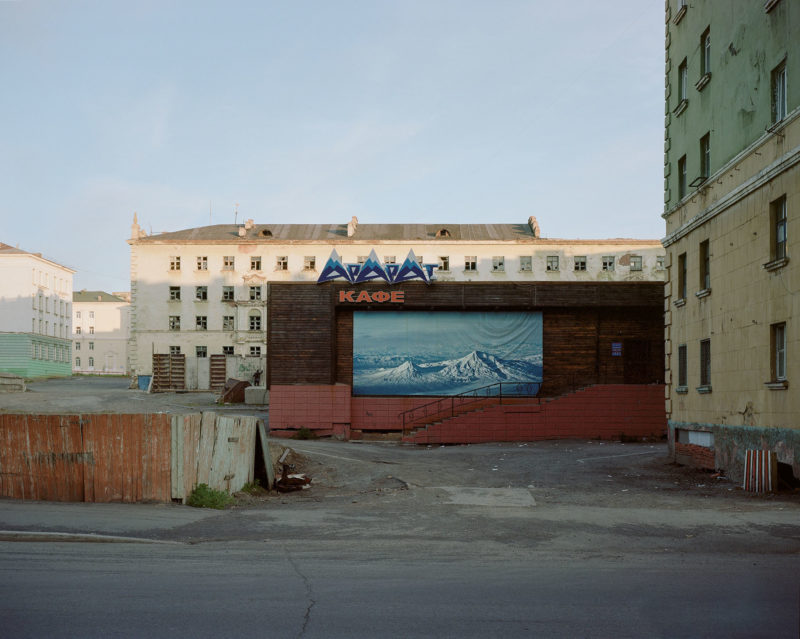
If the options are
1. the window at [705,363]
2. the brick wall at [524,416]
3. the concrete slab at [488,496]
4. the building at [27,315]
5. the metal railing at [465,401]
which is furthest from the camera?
the building at [27,315]

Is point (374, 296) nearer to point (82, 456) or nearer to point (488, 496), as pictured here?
point (488, 496)

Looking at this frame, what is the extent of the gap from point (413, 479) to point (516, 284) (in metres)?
15.8

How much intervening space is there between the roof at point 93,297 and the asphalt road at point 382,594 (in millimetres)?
123745

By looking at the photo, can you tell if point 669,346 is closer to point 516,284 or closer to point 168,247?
point 516,284

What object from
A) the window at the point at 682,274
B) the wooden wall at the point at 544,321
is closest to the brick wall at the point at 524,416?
the wooden wall at the point at 544,321

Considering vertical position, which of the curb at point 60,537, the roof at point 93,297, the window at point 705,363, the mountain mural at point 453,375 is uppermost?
the roof at point 93,297

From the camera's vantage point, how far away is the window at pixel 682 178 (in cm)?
2406

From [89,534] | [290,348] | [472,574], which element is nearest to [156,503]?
[89,534]

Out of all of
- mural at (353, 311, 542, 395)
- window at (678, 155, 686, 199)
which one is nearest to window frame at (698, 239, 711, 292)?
window at (678, 155, 686, 199)

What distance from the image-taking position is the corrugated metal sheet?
13922 mm

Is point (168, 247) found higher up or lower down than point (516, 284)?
higher up

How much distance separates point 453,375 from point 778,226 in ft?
56.8

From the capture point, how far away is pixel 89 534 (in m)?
10.6

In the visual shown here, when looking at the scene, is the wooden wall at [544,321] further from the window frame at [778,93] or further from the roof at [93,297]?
the roof at [93,297]
